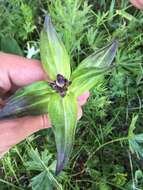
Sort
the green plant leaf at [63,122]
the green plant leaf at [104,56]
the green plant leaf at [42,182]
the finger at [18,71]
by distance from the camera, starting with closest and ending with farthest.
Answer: the green plant leaf at [63,122] < the green plant leaf at [104,56] < the finger at [18,71] < the green plant leaf at [42,182]

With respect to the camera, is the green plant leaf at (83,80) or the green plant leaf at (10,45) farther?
the green plant leaf at (10,45)

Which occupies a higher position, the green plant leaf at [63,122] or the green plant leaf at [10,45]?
the green plant leaf at [10,45]

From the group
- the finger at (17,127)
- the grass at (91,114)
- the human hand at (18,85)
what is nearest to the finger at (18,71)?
the human hand at (18,85)

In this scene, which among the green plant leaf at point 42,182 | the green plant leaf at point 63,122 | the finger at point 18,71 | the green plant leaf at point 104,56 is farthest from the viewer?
the green plant leaf at point 42,182

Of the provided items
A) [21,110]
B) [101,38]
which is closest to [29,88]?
[21,110]

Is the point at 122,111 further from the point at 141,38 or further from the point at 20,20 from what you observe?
the point at 20,20

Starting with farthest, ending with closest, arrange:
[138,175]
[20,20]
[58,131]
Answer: [20,20]
[138,175]
[58,131]

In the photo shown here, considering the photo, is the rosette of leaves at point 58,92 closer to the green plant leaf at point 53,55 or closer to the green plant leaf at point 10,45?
the green plant leaf at point 53,55

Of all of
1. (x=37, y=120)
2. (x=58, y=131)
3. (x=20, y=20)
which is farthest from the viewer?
(x=20, y=20)
